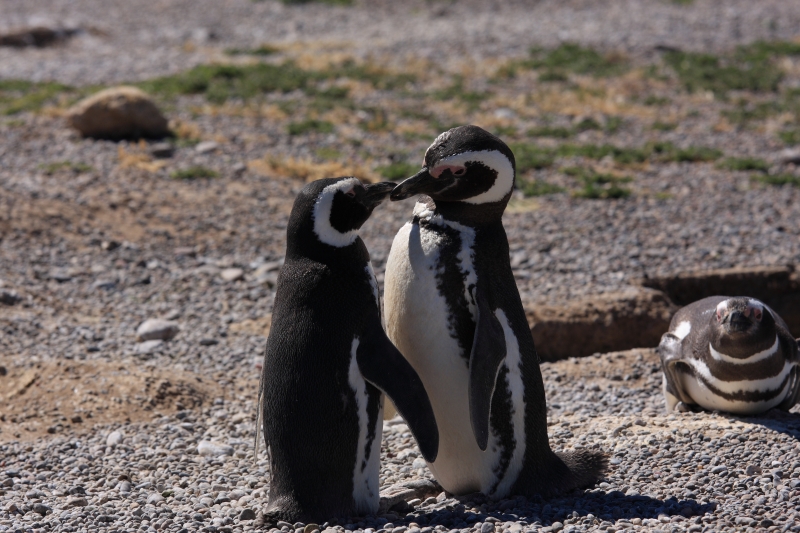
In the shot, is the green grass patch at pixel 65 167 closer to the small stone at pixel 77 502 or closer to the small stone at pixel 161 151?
the small stone at pixel 161 151

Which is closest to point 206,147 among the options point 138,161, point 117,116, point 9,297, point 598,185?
point 138,161

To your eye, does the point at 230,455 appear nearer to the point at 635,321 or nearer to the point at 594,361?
the point at 594,361

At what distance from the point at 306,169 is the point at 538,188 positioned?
249 cm

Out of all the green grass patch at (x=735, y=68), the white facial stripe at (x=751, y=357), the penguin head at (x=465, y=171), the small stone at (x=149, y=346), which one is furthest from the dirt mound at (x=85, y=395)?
the green grass patch at (x=735, y=68)

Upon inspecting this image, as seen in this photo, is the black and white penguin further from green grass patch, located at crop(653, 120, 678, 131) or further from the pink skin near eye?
green grass patch, located at crop(653, 120, 678, 131)

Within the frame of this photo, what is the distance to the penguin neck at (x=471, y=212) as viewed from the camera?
4.18m

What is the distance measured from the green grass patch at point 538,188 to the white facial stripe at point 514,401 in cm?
580

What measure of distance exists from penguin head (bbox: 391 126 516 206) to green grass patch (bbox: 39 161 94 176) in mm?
6975

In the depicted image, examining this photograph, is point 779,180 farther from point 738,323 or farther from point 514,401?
point 514,401

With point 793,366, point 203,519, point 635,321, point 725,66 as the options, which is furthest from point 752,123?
point 203,519

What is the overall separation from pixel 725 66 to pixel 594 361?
10800 millimetres

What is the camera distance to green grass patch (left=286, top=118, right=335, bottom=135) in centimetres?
1189

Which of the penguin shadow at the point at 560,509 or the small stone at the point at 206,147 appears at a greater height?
the small stone at the point at 206,147

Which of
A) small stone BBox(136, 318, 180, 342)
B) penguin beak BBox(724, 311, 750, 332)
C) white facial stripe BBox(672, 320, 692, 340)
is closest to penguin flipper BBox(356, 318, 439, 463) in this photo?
penguin beak BBox(724, 311, 750, 332)
